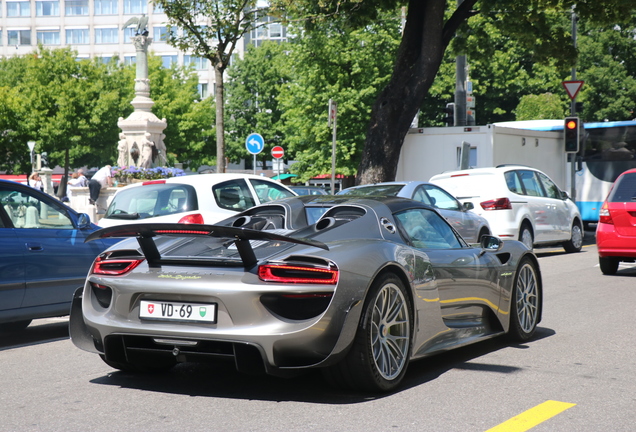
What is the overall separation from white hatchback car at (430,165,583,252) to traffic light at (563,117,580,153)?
5872 mm

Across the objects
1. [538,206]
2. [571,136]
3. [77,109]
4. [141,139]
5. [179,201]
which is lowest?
[538,206]

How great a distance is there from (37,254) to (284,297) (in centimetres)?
354

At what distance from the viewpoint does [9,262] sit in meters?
7.51

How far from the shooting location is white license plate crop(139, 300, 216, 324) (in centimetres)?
507

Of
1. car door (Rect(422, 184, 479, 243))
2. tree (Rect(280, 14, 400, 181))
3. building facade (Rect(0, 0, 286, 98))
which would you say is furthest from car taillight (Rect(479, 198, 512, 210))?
building facade (Rect(0, 0, 286, 98))

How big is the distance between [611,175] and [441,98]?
68.9 feet

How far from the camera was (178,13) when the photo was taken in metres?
23.1

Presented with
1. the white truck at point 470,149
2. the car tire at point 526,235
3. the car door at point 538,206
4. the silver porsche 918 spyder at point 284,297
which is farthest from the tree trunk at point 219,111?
the silver porsche 918 spyder at point 284,297

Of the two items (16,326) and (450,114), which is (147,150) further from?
(16,326)

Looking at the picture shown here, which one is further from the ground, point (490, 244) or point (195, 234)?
point (195, 234)

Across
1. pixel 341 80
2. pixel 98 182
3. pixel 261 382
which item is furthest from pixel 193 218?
pixel 341 80

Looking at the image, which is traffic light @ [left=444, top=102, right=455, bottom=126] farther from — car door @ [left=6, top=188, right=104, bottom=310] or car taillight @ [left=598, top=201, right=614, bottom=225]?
car door @ [left=6, top=188, right=104, bottom=310]

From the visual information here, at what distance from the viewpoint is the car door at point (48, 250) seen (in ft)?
25.3

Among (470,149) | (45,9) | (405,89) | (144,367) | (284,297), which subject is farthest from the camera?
(45,9)
